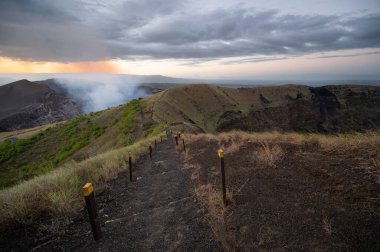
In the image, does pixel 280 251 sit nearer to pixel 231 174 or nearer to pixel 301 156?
pixel 231 174

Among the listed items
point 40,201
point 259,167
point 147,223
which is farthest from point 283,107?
Result: point 40,201


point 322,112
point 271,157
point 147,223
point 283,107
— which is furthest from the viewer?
point 322,112

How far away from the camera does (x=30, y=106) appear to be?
358 ft

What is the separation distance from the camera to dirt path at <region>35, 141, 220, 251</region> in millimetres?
4207

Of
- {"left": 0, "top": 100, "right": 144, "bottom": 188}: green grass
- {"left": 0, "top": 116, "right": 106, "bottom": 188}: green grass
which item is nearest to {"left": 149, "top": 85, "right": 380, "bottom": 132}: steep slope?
{"left": 0, "top": 100, "right": 144, "bottom": 188}: green grass

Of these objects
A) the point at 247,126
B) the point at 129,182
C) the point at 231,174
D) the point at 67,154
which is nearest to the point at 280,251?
the point at 231,174

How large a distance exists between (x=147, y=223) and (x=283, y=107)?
90.6 metres

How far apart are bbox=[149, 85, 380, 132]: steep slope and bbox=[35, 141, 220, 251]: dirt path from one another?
5427 centimetres

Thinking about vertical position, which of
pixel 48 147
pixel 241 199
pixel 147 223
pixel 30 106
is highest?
pixel 30 106

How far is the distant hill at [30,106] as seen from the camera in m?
95.4

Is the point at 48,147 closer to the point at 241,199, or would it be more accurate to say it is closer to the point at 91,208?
the point at 91,208

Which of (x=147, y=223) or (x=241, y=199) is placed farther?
(x=241, y=199)

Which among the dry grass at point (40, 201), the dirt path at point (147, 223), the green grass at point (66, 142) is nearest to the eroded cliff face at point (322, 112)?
the green grass at point (66, 142)

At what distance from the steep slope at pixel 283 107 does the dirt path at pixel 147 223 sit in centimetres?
5427
